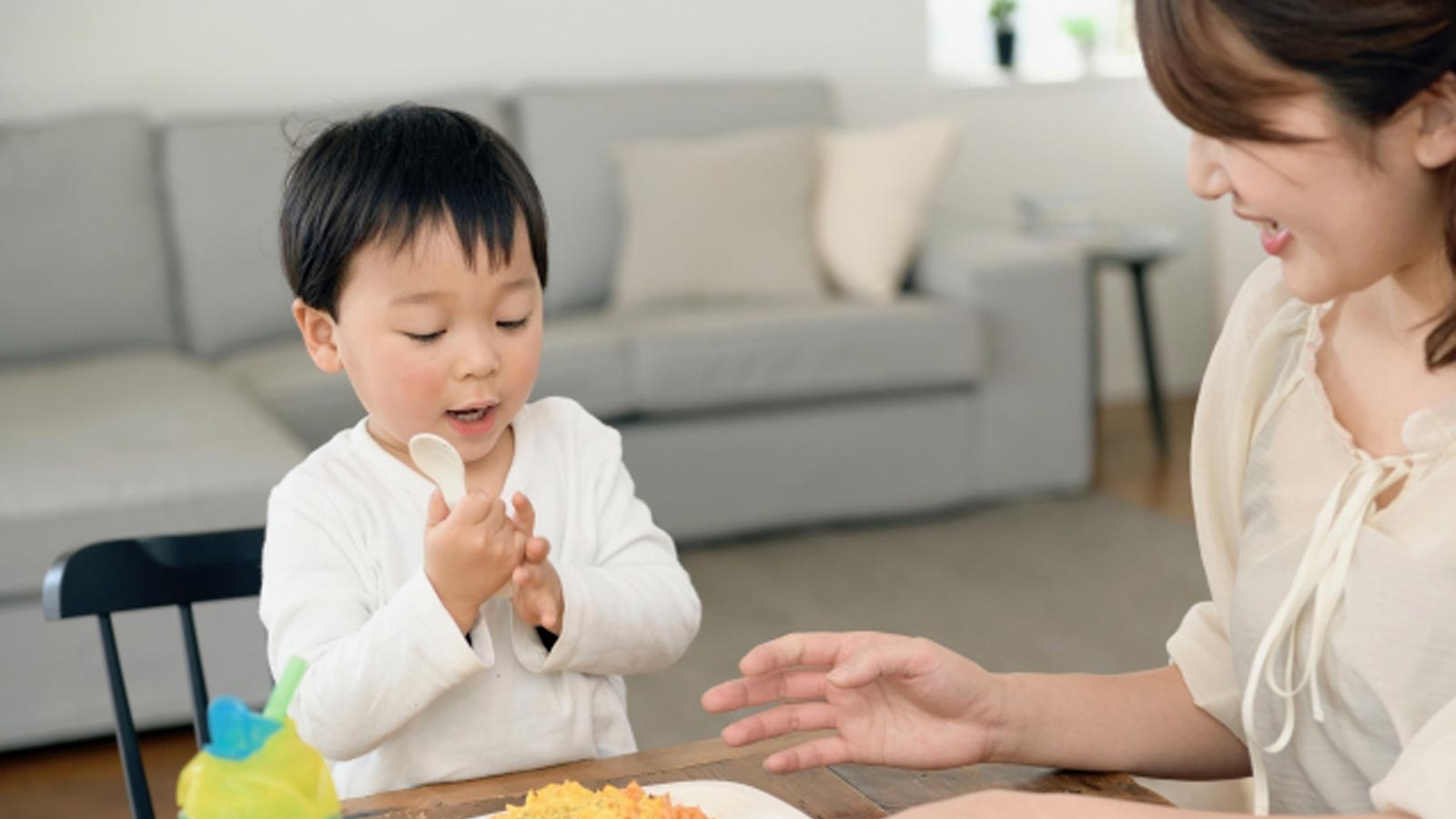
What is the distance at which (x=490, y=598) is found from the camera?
1.11m

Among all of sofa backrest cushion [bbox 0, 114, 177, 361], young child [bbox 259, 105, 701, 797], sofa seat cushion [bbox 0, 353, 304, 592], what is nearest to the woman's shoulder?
young child [bbox 259, 105, 701, 797]

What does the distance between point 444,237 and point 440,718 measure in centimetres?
32

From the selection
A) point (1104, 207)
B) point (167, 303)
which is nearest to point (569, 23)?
point (167, 303)

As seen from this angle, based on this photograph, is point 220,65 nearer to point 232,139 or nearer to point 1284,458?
point 232,139

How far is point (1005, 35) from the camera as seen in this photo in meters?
4.85

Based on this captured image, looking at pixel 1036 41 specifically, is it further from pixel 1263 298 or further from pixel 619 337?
pixel 1263 298

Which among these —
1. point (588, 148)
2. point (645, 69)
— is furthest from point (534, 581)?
point (645, 69)

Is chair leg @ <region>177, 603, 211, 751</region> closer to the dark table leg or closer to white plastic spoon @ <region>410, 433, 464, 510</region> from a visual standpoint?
white plastic spoon @ <region>410, 433, 464, 510</region>

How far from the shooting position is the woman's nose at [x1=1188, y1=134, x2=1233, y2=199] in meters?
0.85

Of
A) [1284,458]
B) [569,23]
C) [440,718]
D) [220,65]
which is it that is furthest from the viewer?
[569,23]

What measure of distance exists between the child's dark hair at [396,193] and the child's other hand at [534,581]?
0.62 ft

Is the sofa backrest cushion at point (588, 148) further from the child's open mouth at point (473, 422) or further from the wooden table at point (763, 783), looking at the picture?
the wooden table at point (763, 783)

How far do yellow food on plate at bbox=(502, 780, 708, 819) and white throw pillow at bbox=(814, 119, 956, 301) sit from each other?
3.07m

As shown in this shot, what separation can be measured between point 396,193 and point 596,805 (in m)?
0.48
